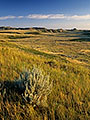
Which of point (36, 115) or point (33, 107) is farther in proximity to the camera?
point (33, 107)

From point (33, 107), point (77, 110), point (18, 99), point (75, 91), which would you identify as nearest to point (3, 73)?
point (18, 99)

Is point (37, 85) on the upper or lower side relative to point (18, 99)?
upper

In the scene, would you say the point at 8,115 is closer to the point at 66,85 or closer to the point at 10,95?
the point at 10,95

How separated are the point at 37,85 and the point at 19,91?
0.47m

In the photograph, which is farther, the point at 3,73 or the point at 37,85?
the point at 3,73

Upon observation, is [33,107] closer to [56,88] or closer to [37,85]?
[37,85]

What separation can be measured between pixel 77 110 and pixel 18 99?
1210 mm

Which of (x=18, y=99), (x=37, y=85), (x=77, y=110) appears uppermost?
(x=37, y=85)

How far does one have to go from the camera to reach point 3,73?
399 centimetres

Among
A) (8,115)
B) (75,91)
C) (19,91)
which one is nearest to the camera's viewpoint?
(8,115)

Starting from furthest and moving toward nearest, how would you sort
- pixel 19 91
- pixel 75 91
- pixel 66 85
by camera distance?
pixel 66 85 → pixel 75 91 → pixel 19 91

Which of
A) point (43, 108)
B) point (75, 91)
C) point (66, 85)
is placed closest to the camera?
point (43, 108)

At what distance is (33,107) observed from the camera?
2.71m

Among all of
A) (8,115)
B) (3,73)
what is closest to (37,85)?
(8,115)
